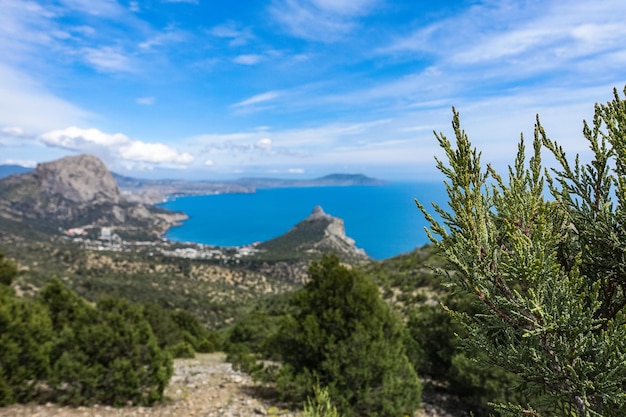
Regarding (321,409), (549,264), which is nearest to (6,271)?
(321,409)

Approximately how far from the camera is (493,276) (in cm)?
251

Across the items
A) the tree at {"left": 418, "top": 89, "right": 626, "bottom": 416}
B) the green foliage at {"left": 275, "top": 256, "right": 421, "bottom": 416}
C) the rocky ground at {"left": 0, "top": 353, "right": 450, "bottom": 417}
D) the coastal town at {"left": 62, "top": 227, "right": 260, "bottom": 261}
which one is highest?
the tree at {"left": 418, "top": 89, "right": 626, "bottom": 416}

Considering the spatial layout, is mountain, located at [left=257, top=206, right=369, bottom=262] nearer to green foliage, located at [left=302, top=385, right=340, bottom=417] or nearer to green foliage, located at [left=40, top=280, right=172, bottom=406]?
green foliage, located at [left=40, top=280, right=172, bottom=406]

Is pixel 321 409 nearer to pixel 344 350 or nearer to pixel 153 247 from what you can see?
pixel 344 350

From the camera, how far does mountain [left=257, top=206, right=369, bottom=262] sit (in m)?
108

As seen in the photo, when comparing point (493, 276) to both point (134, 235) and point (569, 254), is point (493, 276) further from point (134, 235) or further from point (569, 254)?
point (134, 235)

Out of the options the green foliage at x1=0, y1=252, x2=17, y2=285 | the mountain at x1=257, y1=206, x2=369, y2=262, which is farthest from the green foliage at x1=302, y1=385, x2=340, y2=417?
the mountain at x1=257, y1=206, x2=369, y2=262

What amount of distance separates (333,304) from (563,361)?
613 centimetres

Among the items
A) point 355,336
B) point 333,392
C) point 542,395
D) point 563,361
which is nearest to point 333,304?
point 355,336

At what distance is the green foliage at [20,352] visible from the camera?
625 centimetres

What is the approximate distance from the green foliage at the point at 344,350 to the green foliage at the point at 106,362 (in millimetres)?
2853

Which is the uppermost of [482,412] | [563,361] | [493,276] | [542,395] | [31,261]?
[493,276]

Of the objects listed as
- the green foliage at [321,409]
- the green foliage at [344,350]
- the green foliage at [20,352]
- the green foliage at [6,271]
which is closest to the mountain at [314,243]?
the green foliage at [6,271]

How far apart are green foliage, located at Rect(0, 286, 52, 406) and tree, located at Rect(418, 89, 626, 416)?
303 inches
